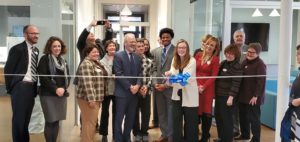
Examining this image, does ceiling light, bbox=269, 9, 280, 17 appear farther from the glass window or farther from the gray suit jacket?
the glass window

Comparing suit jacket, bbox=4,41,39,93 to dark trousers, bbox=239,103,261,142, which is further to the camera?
dark trousers, bbox=239,103,261,142

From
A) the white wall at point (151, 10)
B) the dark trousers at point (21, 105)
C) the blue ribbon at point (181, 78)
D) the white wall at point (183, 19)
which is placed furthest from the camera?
the white wall at point (151, 10)

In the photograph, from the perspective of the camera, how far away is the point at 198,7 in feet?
22.1

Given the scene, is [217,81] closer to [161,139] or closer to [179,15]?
[161,139]

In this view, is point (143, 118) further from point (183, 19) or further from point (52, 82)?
point (183, 19)

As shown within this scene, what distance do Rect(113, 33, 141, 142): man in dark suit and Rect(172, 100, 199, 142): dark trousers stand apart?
497mm

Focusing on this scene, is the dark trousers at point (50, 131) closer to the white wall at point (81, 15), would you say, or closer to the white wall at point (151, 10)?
the white wall at point (81, 15)

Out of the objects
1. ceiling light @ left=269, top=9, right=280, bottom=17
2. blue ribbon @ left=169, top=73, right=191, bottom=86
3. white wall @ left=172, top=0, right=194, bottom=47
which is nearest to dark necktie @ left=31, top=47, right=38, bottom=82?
blue ribbon @ left=169, top=73, right=191, bottom=86

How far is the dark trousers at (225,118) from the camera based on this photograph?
Answer: 13.3 ft

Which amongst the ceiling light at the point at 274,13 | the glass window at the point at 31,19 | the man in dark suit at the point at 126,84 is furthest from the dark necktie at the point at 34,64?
the ceiling light at the point at 274,13

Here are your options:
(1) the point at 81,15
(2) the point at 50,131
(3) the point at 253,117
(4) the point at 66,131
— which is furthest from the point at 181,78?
(1) the point at 81,15

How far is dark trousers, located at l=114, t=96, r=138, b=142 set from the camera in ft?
13.1

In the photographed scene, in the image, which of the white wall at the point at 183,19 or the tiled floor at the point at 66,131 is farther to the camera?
the white wall at the point at 183,19

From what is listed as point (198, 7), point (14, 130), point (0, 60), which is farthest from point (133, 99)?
point (198, 7)
